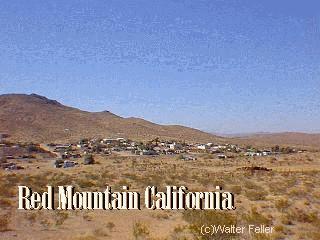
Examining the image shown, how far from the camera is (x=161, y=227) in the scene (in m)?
17.7

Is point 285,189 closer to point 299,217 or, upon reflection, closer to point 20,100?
point 299,217

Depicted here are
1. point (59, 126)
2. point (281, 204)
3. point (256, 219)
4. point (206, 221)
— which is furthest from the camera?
point (59, 126)

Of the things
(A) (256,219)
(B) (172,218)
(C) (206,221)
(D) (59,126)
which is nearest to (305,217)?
(A) (256,219)

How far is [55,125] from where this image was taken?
4820 inches

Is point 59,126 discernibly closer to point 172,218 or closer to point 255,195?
point 255,195

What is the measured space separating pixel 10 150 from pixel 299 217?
57227mm

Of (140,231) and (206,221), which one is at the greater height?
(206,221)

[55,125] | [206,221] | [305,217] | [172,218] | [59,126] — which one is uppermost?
[55,125]

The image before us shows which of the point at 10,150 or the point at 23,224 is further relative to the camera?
the point at 10,150

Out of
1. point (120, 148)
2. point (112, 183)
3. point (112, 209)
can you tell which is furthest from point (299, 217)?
point (120, 148)

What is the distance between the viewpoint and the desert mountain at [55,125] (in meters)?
109

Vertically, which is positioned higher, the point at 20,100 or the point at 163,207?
the point at 20,100

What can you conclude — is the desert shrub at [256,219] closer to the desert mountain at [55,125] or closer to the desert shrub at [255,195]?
the desert shrub at [255,195]

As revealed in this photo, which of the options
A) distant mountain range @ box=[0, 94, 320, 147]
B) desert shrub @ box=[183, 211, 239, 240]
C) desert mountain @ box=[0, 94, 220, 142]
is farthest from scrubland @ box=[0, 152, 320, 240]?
desert mountain @ box=[0, 94, 220, 142]
